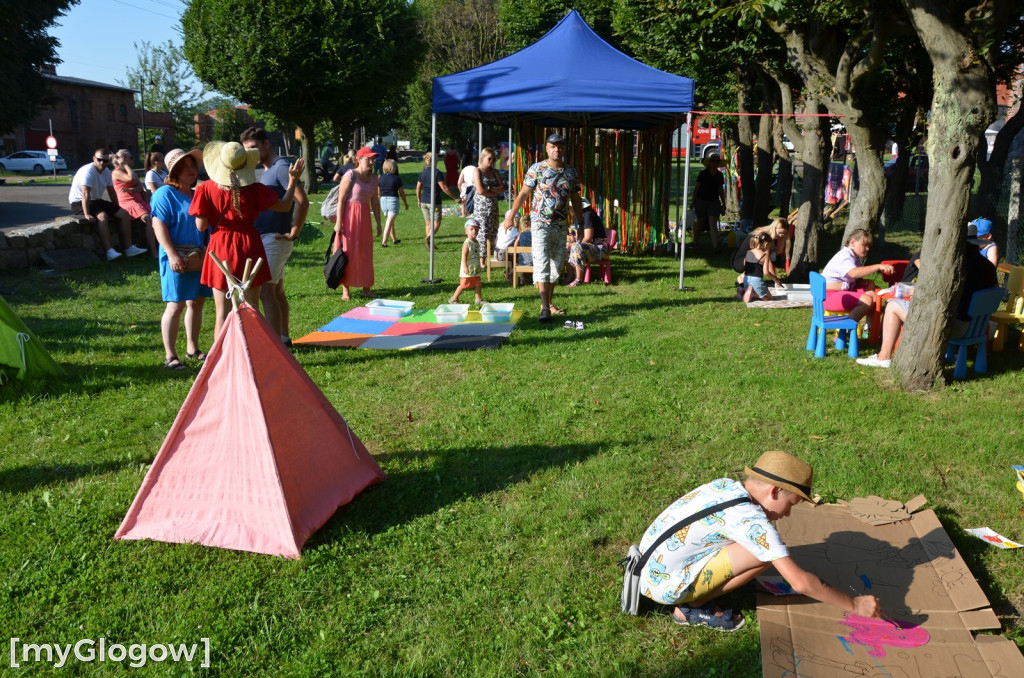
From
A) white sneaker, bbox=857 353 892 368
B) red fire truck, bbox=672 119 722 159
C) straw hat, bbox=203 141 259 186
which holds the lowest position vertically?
white sneaker, bbox=857 353 892 368

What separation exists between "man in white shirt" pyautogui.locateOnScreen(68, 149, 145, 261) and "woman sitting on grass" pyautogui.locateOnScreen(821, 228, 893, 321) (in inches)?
419

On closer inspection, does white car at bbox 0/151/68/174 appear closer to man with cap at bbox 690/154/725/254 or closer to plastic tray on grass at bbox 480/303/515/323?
man with cap at bbox 690/154/725/254

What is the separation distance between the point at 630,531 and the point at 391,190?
1245cm

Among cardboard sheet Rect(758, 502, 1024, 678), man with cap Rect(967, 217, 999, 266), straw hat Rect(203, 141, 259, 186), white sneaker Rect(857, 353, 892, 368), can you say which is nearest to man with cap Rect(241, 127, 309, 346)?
straw hat Rect(203, 141, 259, 186)

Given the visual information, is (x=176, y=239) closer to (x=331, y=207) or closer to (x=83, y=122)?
(x=331, y=207)

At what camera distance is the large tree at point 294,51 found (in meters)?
24.6

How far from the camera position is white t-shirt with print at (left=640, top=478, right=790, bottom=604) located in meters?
3.34

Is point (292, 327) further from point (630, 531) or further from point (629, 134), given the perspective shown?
point (629, 134)

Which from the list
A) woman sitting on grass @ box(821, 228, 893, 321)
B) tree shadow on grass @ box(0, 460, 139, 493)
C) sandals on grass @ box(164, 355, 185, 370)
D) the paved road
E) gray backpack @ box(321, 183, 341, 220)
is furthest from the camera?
the paved road

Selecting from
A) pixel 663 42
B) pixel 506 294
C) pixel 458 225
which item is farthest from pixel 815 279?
pixel 458 225

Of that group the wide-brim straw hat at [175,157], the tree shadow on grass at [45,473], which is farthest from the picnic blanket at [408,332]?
the tree shadow on grass at [45,473]

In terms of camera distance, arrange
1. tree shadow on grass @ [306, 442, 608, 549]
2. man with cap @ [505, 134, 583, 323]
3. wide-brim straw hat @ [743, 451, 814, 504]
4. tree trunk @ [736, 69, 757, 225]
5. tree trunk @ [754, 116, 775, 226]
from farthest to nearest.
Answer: tree trunk @ [736, 69, 757, 225], tree trunk @ [754, 116, 775, 226], man with cap @ [505, 134, 583, 323], tree shadow on grass @ [306, 442, 608, 549], wide-brim straw hat @ [743, 451, 814, 504]

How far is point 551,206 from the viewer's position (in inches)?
339

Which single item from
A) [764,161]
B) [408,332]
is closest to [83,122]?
[764,161]
